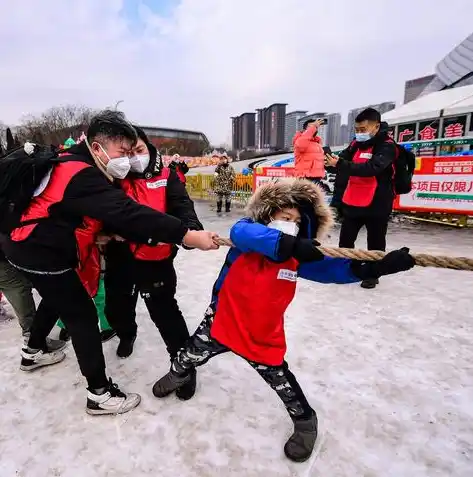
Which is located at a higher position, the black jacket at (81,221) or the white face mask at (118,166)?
the white face mask at (118,166)

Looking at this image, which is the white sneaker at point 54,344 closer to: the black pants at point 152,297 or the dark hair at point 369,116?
the black pants at point 152,297

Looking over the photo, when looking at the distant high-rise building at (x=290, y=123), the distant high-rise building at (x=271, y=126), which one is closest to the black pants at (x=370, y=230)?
the distant high-rise building at (x=271, y=126)

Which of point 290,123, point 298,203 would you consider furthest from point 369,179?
point 290,123

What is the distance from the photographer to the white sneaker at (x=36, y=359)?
7.71 ft

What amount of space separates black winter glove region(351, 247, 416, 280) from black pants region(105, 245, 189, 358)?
1126 millimetres

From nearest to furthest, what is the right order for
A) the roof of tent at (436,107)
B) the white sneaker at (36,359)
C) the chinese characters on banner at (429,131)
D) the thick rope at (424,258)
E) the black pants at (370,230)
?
the thick rope at (424,258), the white sneaker at (36,359), the black pants at (370,230), the roof of tent at (436,107), the chinese characters on banner at (429,131)

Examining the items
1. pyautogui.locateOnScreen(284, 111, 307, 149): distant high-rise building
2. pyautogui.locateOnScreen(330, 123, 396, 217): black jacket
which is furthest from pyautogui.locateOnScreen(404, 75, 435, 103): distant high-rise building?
pyautogui.locateOnScreen(330, 123, 396, 217): black jacket

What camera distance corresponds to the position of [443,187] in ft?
22.2

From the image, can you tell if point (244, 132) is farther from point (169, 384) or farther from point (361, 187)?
point (169, 384)

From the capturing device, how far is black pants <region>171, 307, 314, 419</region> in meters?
1.68

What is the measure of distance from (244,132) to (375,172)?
278ft

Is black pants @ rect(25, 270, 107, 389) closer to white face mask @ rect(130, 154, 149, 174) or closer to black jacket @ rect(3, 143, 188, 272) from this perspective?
black jacket @ rect(3, 143, 188, 272)

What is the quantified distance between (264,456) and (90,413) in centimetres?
100

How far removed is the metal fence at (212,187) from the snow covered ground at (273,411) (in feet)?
23.9
